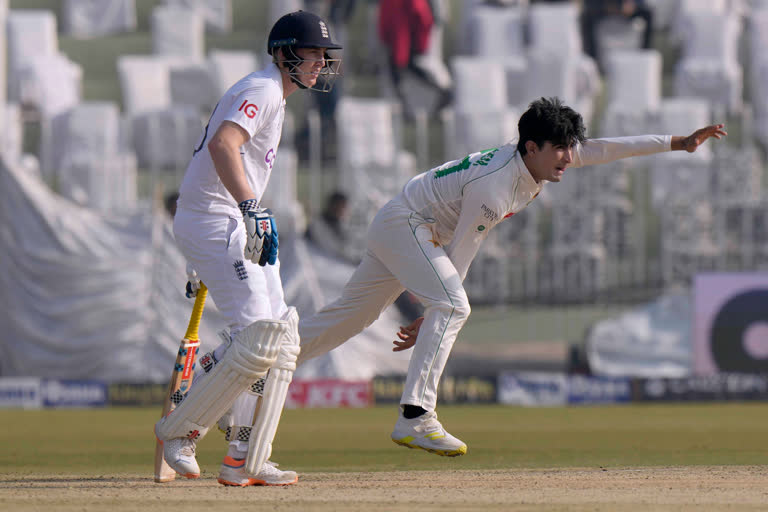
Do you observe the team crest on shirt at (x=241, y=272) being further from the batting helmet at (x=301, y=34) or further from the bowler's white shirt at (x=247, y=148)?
the batting helmet at (x=301, y=34)

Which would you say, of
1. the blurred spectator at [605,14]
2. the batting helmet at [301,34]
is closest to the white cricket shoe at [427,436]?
the batting helmet at [301,34]

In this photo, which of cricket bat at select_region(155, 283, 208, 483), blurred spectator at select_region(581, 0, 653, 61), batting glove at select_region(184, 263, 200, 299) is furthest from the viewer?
blurred spectator at select_region(581, 0, 653, 61)

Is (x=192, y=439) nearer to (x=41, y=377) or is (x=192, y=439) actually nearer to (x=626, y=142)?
(x=626, y=142)

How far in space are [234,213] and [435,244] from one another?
1.13 metres

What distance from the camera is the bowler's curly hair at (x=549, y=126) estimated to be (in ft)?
18.9

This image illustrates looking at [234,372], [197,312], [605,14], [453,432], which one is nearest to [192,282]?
[197,312]

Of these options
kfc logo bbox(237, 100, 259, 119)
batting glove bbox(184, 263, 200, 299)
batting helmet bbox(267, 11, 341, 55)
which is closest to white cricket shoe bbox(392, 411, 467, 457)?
batting glove bbox(184, 263, 200, 299)

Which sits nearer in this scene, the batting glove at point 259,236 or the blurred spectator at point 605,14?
the batting glove at point 259,236

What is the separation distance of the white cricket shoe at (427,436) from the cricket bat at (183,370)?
922 mm

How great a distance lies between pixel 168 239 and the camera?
1511 cm

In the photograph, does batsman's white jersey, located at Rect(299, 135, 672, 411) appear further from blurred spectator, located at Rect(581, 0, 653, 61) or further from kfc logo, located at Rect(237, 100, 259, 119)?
blurred spectator, located at Rect(581, 0, 653, 61)

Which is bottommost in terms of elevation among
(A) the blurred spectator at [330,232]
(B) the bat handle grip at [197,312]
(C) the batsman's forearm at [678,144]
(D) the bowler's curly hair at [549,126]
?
(A) the blurred spectator at [330,232]

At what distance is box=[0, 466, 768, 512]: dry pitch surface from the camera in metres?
4.44

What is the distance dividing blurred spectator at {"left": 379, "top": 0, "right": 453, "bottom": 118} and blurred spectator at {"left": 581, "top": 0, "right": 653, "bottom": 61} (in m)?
3.15
